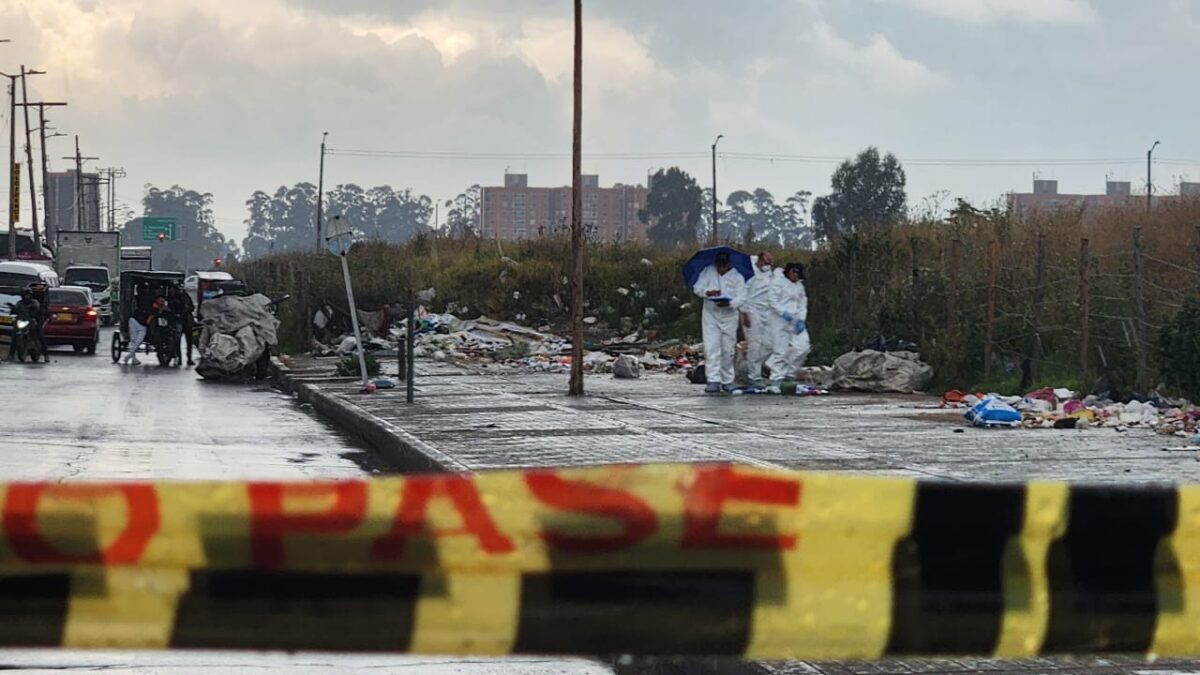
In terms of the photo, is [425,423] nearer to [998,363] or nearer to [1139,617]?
[998,363]

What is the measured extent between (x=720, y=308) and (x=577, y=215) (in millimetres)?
2357

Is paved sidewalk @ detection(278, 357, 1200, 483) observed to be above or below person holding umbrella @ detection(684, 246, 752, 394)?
below

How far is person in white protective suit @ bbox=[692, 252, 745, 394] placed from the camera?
2327 cm

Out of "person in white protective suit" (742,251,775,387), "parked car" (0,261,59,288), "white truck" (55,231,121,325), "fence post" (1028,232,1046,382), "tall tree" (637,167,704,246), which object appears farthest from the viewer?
"tall tree" (637,167,704,246)

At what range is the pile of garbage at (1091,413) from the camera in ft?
57.6

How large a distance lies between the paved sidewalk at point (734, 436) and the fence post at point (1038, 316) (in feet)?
4.96

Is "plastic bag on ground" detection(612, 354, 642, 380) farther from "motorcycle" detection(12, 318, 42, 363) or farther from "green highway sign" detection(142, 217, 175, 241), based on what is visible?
"green highway sign" detection(142, 217, 175, 241)

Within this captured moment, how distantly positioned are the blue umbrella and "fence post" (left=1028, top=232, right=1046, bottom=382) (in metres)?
3.83

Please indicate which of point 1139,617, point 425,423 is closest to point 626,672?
point 1139,617

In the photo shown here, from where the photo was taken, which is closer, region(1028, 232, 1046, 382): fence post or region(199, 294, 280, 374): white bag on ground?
region(1028, 232, 1046, 382): fence post

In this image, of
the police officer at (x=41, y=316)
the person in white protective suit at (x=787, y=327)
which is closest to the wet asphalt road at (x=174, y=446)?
the police officer at (x=41, y=316)

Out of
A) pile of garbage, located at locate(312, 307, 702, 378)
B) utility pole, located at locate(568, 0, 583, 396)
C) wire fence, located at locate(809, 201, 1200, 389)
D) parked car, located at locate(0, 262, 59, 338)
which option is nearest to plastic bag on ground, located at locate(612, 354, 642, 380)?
pile of garbage, located at locate(312, 307, 702, 378)

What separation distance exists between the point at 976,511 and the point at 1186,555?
0.49 m

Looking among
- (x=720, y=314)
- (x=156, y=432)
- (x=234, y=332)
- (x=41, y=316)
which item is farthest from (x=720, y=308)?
(x=41, y=316)
